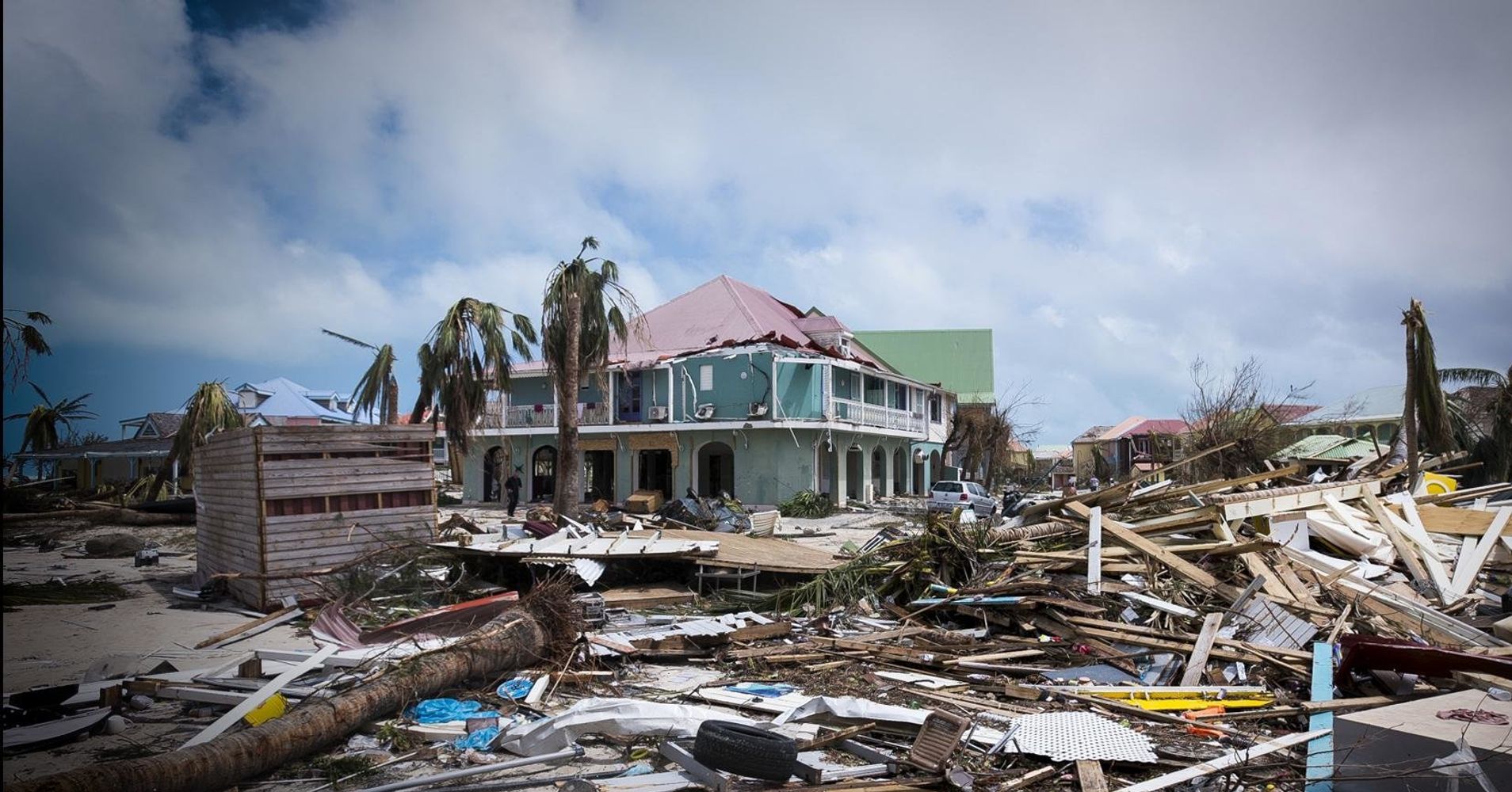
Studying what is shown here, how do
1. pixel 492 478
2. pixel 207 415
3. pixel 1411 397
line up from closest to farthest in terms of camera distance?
pixel 1411 397 → pixel 207 415 → pixel 492 478

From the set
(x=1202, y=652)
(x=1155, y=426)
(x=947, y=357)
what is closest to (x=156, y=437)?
(x=947, y=357)

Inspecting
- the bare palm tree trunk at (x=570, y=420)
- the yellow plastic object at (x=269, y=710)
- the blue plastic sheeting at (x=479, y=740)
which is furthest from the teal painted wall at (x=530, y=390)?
the blue plastic sheeting at (x=479, y=740)

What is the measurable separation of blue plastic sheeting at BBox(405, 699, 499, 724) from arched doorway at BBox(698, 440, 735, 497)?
27394 mm

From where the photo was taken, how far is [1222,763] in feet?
18.5

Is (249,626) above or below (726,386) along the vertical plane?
below

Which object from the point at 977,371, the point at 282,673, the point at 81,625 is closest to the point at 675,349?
the point at 977,371

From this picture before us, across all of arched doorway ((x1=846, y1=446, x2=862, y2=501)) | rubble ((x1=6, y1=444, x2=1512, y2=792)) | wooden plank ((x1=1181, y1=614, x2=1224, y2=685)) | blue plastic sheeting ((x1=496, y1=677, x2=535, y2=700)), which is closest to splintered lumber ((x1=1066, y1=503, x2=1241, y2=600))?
rubble ((x1=6, y1=444, x2=1512, y2=792))

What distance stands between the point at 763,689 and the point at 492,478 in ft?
108

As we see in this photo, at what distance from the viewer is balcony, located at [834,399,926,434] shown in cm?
3428

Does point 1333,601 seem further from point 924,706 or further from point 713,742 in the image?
point 713,742

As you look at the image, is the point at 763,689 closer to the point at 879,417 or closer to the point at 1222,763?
the point at 1222,763

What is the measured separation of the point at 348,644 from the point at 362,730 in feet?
7.35

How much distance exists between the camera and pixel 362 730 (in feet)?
21.0

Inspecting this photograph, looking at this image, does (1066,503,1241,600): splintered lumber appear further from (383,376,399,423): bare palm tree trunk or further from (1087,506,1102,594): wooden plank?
(383,376,399,423): bare palm tree trunk
